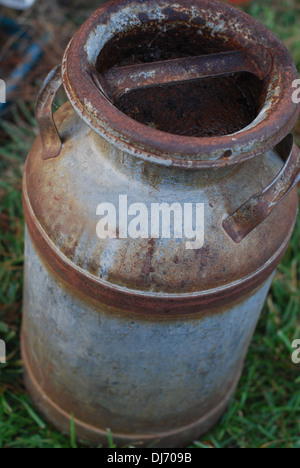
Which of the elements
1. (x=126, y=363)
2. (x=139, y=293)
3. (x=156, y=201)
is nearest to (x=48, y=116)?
(x=156, y=201)

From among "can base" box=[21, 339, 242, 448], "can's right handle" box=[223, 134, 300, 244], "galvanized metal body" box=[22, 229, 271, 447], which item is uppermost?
"can's right handle" box=[223, 134, 300, 244]

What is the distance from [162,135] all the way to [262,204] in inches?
12.5

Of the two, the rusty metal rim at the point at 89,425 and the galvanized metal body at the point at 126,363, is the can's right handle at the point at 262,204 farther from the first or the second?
the rusty metal rim at the point at 89,425

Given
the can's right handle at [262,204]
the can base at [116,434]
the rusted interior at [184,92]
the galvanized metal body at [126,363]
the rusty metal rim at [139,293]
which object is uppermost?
the rusted interior at [184,92]

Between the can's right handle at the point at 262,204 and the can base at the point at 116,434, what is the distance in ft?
2.91

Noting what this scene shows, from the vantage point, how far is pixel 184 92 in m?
1.66

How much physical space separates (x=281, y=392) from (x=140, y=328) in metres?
1.05

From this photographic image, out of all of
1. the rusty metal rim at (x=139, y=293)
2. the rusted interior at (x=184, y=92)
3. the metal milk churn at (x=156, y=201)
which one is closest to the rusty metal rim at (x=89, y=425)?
the metal milk churn at (x=156, y=201)

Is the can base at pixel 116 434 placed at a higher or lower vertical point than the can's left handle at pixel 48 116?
lower

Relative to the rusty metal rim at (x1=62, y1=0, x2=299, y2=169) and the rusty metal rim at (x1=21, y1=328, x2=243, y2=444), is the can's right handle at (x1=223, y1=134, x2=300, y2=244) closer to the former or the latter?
the rusty metal rim at (x1=62, y1=0, x2=299, y2=169)

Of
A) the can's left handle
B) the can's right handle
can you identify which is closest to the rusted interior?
the can's left handle

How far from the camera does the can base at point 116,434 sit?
185 centimetres

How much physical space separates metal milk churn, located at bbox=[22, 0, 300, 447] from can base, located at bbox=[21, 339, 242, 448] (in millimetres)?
131

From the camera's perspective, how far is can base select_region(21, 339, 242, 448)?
6.08 feet
